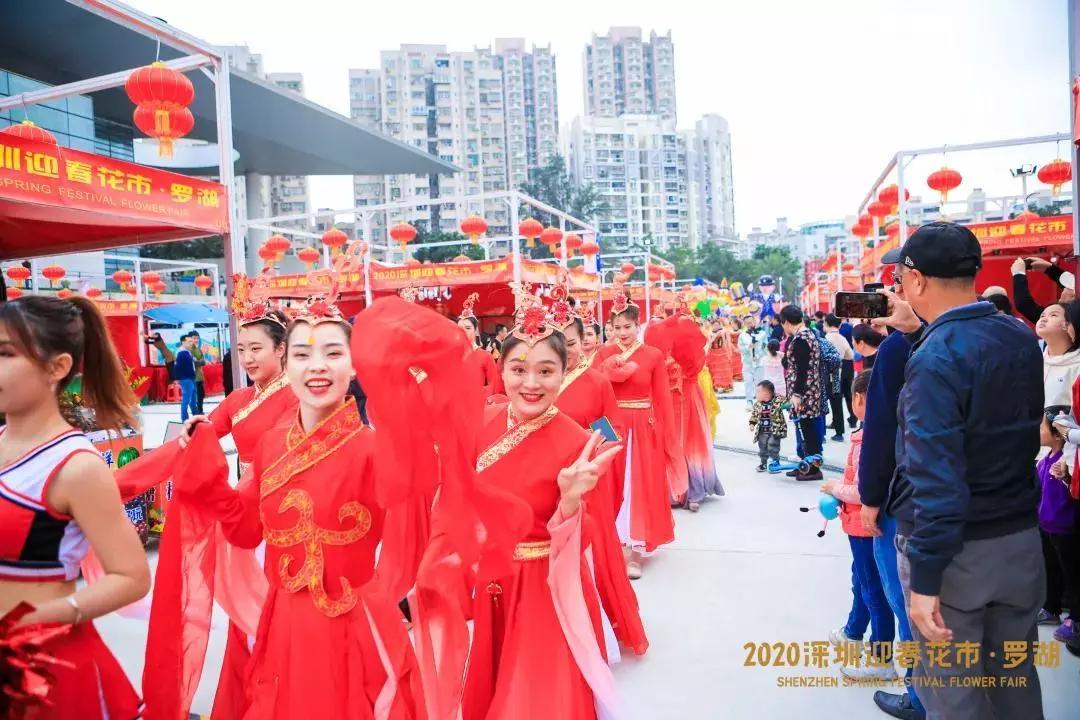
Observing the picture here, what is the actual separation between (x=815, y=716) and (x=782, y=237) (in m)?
107

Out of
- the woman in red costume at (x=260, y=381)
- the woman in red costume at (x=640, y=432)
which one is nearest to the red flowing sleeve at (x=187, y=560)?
the woman in red costume at (x=260, y=381)

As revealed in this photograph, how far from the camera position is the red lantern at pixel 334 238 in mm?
12773

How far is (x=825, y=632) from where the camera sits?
3.45 metres

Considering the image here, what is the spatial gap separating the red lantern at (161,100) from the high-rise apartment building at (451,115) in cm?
5170

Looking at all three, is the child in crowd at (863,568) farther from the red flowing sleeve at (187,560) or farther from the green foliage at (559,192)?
the green foliage at (559,192)

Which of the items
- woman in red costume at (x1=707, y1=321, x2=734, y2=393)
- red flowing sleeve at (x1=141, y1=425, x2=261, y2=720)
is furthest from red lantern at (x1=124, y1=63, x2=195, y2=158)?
woman in red costume at (x1=707, y1=321, x2=734, y2=393)

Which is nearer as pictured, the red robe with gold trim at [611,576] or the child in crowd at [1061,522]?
the child in crowd at [1061,522]

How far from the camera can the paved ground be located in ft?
9.35

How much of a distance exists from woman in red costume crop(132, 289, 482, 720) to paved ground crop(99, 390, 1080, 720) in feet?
2.86

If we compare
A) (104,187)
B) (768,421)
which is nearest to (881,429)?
(104,187)

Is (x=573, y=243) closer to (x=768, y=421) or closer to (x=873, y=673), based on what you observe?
(x=768, y=421)

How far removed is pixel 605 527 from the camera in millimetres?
3363

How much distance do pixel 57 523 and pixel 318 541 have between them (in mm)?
626

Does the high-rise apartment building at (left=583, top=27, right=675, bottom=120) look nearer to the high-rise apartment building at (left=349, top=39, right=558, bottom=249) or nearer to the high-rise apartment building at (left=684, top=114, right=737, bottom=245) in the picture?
the high-rise apartment building at (left=684, top=114, right=737, bottom=245)
